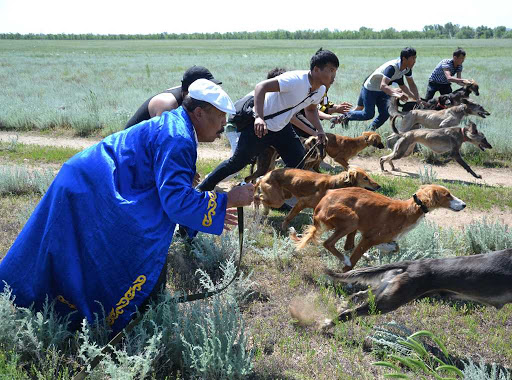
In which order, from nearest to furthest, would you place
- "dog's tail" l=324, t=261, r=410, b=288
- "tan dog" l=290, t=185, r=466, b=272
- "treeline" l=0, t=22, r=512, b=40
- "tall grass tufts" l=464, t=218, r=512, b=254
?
"dog's tail" l=324, t=261, r=410, b=288
"tan dog" l=290, t=185, r=466, b=272
"tall grass tufts" l=464, t=218, r=512, b=254
"treeline" l=0, t=22, r=512, b=40

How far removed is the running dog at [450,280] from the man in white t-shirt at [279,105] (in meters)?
2.72

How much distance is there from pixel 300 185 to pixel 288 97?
130 centimetres

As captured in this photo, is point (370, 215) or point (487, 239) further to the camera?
point (487, 239)

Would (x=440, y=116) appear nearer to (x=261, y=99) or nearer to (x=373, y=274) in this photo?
(x=261, y=99)

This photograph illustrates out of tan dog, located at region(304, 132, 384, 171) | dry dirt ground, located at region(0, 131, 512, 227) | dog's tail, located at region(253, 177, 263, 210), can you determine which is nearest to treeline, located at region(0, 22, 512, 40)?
dry dirt ground, located at region(0, 131, 512, 227)

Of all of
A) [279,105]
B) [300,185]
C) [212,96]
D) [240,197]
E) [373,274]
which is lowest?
[373,274]

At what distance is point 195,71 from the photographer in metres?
5.62

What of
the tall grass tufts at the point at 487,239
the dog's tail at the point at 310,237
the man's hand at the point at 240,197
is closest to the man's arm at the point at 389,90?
the tall grass tufts at the point at 487,239

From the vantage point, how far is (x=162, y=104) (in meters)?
5.36

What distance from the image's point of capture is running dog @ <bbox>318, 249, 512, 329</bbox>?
4.22m

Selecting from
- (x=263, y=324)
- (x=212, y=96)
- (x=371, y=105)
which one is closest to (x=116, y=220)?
(x=212, y=96)

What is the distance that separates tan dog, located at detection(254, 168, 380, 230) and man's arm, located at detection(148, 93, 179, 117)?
2.37 meters

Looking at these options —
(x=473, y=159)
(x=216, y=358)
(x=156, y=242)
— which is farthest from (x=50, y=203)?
(x=473, y=159)

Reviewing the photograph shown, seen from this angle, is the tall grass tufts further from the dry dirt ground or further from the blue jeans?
the blue jeans
